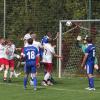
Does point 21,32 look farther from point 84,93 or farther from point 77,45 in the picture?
point 84,93

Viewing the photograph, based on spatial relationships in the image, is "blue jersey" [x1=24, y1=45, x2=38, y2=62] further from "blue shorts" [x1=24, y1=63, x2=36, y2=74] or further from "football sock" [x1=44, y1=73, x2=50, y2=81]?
"football sock" [x1=44, y1=73, x2=50, y2=81]

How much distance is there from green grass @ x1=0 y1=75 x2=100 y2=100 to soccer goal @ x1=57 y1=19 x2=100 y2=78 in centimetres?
332

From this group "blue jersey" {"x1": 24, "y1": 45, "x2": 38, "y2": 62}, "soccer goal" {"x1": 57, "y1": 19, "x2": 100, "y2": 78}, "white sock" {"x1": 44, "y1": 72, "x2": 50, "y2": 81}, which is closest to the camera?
"blue jersey" {"x1": 24, "y1": 45, "x2": 38, "y2": 62}

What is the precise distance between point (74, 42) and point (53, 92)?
29.0 ft

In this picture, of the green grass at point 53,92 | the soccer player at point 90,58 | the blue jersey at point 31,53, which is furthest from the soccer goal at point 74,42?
the blue jersey at point 31,53

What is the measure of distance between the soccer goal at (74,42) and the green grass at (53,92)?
3319mm

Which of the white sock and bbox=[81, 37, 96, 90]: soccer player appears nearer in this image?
bbox=[81, 37, 96, 90]: soccer player

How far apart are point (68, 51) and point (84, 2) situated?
5.79 m

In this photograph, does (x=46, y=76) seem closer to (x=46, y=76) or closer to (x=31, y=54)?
(x=46, y=76)

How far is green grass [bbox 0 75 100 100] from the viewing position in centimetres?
1883

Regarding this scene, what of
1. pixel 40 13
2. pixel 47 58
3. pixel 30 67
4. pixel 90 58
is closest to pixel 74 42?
pixel 40 13

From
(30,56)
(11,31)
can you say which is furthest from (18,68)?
(30,56)

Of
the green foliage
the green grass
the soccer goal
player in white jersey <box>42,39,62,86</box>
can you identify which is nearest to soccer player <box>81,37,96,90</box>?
the green grass

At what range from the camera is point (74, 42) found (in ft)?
95.1
